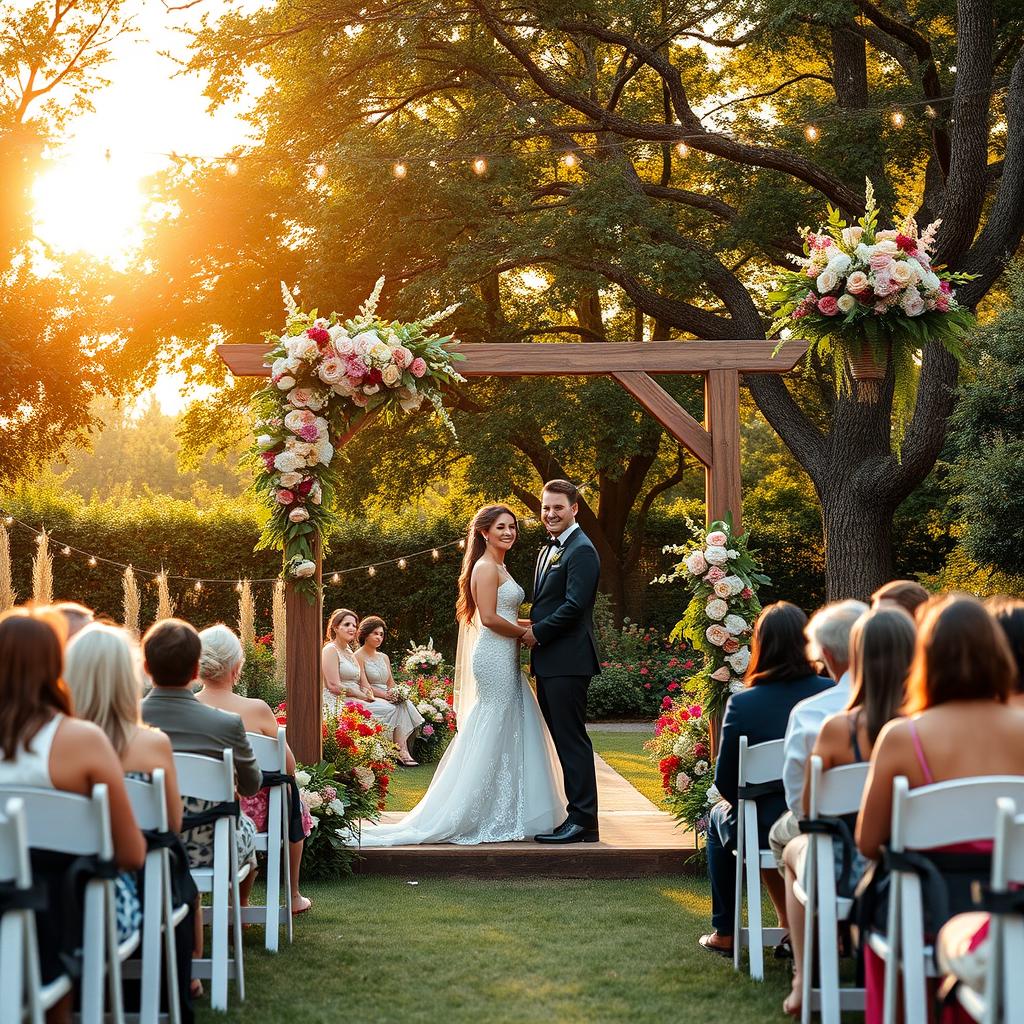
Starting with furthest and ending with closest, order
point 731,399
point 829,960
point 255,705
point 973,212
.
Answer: point 973,212 → point 731,399 → point 255,705 → point 829,960

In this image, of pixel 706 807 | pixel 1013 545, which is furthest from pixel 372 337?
pixel 1013 545

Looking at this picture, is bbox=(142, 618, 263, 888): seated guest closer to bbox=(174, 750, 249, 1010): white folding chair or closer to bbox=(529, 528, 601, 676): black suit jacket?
bbox=(174, 750, 249, 1010): white folding chair

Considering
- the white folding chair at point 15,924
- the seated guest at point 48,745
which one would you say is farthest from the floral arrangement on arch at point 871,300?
the white folding chair at point 15,924

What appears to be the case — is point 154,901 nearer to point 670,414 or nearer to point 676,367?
point 670,414

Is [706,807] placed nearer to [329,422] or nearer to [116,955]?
[329,422]

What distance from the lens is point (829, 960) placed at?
3990mm

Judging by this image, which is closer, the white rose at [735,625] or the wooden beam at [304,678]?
the white rose at [735,625]

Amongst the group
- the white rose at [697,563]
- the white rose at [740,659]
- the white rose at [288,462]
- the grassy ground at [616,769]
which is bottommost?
the grassy ground at [616,769]

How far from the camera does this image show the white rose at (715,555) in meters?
7.21

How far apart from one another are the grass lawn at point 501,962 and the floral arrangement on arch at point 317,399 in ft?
6.35

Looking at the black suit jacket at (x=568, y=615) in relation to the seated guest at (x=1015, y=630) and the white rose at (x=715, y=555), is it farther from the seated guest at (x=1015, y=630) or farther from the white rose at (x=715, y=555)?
the seated guest at (x=1015, y=630)

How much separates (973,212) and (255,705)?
12208mm

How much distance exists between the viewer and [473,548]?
7.88m

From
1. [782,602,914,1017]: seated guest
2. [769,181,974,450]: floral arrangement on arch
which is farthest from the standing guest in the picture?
[782,602,914,1017]: seated guest
